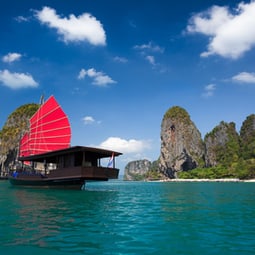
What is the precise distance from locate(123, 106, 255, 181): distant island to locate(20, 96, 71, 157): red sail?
85.4 meters

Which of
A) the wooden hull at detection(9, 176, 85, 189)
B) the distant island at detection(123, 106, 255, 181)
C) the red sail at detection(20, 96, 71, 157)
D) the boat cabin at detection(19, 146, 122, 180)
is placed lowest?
the wooden hull at detection(9, 176, 85, 189)

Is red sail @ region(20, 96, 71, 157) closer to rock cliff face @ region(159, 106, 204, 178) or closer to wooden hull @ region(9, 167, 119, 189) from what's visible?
wooden hull @ region(9, 167, 119, 189)

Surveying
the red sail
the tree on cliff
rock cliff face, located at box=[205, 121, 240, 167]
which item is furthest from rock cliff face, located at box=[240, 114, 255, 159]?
the red sail

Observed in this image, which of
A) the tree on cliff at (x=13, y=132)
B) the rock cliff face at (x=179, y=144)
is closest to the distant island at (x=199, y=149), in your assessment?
the rock cliff face at (x=179, y=144)

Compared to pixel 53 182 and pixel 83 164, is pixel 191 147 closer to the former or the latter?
pixel 53 182

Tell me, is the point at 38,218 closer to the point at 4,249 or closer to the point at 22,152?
the point at 4,249

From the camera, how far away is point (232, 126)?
438ft

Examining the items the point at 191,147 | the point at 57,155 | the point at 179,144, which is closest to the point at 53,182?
the point at 57,155

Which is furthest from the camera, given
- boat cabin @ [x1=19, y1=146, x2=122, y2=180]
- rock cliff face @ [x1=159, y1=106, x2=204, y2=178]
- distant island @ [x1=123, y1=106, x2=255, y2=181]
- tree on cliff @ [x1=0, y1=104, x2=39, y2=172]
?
rock cliff face @ [x1=159, y1=106, x2=204, y2=178]

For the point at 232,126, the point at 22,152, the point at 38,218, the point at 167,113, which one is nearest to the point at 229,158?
the point at 232,126

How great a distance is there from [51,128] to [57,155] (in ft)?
16.8

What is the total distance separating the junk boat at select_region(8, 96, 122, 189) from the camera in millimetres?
23355

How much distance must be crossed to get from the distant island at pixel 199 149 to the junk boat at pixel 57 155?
85.4 meters

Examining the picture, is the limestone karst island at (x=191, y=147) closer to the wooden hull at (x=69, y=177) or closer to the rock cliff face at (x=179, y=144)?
the rock cliff face at (x=179, y=144)
